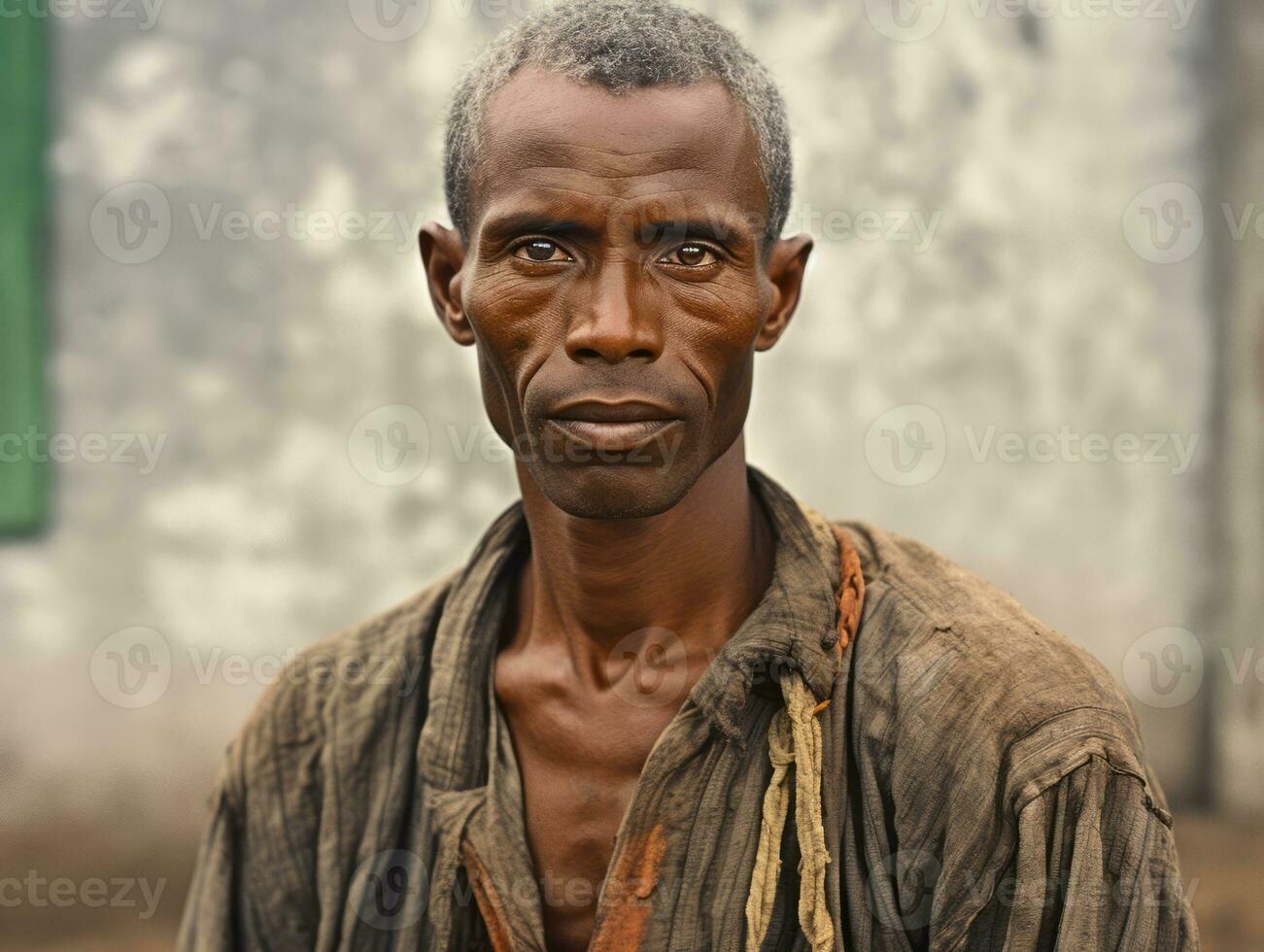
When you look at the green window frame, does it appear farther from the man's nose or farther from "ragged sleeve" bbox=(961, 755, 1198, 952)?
"ragged sleeve" bbox=(961, 755, 1198, 952)

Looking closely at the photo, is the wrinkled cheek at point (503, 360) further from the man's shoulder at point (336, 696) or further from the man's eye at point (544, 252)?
the man's shoulder at point (336, 696)

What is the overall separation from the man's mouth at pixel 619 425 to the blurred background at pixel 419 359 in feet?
10.5

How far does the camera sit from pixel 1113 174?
5520 mm

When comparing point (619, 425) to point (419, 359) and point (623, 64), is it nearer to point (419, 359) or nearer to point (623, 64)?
point (623, 64)

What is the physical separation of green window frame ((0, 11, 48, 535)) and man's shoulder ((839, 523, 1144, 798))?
3768mm

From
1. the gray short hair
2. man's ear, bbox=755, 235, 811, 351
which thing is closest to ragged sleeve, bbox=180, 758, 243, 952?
the gray short hair

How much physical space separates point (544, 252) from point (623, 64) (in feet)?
0.98

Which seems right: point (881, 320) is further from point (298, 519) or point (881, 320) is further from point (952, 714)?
point (952, 714)

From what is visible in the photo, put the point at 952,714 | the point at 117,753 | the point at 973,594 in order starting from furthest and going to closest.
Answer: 1. the point at 117,753
2. the point at 973,594
3. the point at 952,714

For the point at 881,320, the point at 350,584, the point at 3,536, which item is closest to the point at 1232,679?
the point at 881,320

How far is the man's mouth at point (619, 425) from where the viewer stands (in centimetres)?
219

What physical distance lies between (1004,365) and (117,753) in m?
3.47

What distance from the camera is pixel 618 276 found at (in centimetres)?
219

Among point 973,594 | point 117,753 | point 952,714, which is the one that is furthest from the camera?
point 117,753
